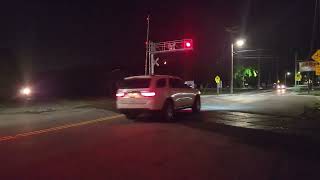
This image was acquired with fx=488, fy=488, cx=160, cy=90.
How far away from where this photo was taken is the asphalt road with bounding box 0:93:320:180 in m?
8.43

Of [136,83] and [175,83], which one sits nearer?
[136,83]

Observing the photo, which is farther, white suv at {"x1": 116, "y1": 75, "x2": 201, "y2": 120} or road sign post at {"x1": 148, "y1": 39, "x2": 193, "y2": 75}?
road sign post at {"x1": 148, "y1": 39, "x2": 193, "y2": 75}

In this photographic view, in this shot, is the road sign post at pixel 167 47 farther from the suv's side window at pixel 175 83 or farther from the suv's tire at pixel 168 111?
the suv's tire at pixel 168 111

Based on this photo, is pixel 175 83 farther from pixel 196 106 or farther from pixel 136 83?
pixel 196 106

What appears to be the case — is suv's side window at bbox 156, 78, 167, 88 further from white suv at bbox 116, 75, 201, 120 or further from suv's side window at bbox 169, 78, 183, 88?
suv's side window at bbox 169, 78, 183, 88

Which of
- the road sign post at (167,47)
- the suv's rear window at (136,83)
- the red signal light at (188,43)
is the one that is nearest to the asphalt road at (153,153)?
the suv's rear window at (136,83)

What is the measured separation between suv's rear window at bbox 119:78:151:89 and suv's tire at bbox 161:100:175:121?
107 centimetres

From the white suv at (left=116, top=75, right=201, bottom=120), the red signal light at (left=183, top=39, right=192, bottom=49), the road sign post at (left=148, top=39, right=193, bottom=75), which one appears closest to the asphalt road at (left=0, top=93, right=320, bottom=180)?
the white suv at (left=116, top=75, right=201, bottom=120)

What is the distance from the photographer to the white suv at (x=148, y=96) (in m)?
17.8

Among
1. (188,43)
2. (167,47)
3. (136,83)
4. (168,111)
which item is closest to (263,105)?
(168,111)

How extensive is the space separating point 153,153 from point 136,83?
26.5ft

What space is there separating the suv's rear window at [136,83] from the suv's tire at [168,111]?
1.07m

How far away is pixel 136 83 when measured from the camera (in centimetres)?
1834

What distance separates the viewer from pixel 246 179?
26.0 ft
